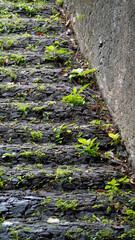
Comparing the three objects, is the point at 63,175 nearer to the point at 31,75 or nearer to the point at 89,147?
the point at 89,147

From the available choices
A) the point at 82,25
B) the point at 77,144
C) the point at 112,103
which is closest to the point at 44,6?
the point at 82,25

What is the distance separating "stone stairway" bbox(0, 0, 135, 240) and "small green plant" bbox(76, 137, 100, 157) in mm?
38

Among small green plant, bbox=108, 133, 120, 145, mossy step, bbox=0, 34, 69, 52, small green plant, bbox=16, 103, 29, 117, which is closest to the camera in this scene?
small green plant, bbox=108, 133, 120, 145

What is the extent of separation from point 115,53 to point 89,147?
107cm

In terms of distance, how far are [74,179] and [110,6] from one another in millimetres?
1999

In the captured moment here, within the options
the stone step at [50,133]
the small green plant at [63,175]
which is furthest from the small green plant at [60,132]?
the small green plant at [63,175]

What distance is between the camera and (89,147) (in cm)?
265

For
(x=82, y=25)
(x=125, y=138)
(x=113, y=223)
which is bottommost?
(x=113, y=223)

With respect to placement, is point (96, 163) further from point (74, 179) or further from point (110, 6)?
point (110, 6)

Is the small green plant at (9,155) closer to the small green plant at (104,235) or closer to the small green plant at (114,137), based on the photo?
the small green plant at (114,137)

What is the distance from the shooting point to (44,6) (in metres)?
5.59

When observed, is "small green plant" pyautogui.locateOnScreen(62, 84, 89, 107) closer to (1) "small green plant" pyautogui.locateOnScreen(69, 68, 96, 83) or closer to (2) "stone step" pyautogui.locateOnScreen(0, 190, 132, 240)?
(1) "small green plant" pyautogui.locateOnScreen(69, 68, 96, 83)

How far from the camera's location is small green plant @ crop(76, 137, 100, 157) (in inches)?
104

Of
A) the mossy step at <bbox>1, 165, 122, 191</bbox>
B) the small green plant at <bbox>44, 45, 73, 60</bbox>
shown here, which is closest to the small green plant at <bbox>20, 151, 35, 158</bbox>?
the mossy step at <bbox>1, 165, 122, 191</bbox>
